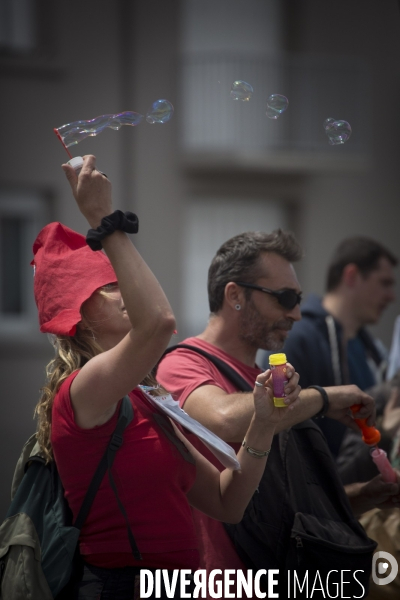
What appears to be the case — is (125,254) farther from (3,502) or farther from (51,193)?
(51,193)

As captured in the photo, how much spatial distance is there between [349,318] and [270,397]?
2.70 m

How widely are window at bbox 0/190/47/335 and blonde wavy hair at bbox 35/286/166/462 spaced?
356 inches

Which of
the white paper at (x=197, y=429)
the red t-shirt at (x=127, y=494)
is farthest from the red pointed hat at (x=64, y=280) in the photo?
the white paper at (x=197, y=429)

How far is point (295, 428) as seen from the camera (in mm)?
2646

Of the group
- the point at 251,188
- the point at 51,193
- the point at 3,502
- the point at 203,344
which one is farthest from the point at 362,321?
the point at 251,188

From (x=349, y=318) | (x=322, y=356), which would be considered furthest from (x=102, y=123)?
(x=349, y=318)

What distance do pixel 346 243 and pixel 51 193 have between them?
22.4ft

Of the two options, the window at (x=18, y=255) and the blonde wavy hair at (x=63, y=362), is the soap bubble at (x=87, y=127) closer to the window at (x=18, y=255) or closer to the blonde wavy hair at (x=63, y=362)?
the blonde wavy hair at (x=63, y=362)

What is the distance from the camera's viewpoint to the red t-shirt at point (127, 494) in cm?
209

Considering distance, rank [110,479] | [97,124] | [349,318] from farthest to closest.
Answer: [349,318] < [97,124] < [110,479]

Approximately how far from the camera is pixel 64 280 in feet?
7.47

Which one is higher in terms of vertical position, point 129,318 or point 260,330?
point 129,318

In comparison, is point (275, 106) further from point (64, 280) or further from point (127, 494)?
point (127, 494)

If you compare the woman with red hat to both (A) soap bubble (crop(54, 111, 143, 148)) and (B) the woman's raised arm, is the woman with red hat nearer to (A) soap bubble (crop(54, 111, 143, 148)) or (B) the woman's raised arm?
(B) the woman's raised arm
